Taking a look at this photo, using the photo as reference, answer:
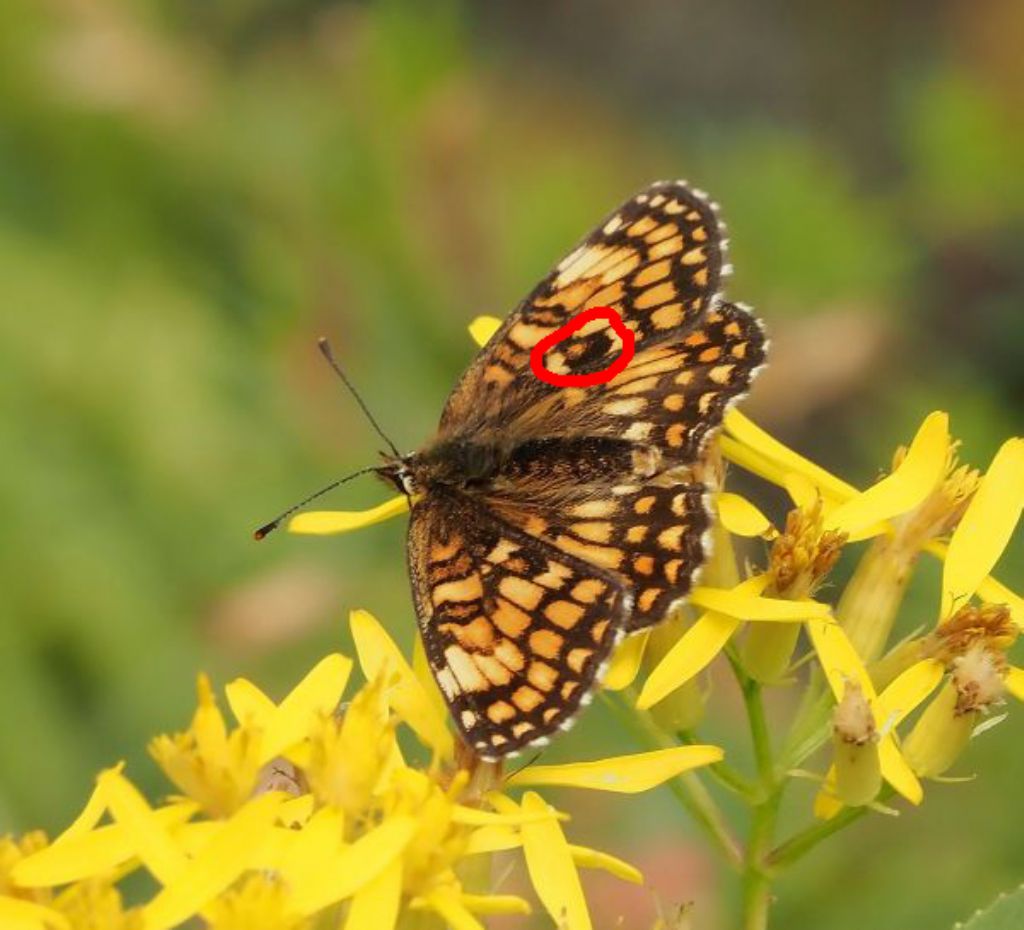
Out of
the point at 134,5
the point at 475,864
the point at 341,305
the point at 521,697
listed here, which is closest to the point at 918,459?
the point at 521,697

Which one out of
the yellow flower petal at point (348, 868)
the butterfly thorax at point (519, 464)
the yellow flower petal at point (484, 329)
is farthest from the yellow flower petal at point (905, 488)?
the yellow flower petal at point (348, 868)

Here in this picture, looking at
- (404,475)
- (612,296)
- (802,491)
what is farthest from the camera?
(612,296)

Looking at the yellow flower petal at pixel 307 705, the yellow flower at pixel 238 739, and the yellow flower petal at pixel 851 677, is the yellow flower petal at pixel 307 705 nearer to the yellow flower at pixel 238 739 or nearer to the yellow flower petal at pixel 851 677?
the yellow flower at pixel 238 739

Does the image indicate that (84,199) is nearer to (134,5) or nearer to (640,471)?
(134,5)

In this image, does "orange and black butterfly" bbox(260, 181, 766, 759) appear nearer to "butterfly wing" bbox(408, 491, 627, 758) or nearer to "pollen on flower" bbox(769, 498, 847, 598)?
"butterfly wing" bbox(408, 491, 627, 758)

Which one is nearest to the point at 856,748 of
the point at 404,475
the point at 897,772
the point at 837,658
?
the point at 897,772

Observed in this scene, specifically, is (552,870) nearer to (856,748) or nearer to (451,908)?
(451,908)

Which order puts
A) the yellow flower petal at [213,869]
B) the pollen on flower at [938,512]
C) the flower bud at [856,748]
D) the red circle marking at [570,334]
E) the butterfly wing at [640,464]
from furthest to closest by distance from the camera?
the red circle marking at [570,334] → the pollen on flower at [938,512] → the butterfly wing at [640,464] → the flower bud at [856,748] → the yellow flower petal at [213,869]
